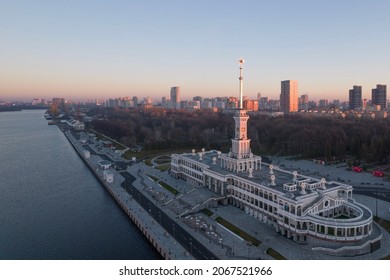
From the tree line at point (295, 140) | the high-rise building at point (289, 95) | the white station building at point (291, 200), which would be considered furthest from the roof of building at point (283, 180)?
the high-rise building at point (289, 95)

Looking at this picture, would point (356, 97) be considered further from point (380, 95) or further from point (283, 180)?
point (283, 180)

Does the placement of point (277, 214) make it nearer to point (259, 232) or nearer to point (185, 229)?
point (259, 232)

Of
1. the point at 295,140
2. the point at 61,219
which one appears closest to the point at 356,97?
the point at 295,140

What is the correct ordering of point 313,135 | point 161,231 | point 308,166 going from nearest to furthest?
point 161,231 < point 308,166 < point 313,135

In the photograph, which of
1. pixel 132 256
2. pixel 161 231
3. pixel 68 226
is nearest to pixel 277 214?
pixel 161 231

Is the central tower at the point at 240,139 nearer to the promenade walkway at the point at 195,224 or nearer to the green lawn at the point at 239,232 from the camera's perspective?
the promenade walkway at the point at 195,224

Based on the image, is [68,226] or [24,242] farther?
[68,226]
